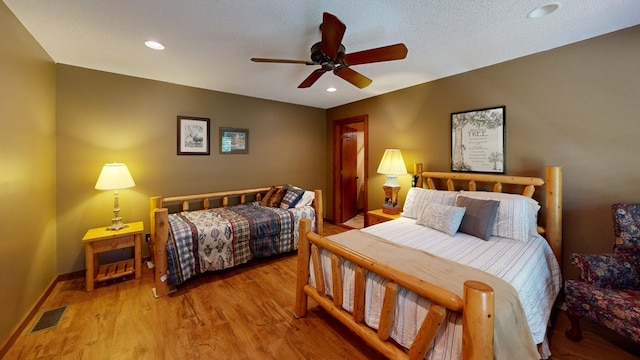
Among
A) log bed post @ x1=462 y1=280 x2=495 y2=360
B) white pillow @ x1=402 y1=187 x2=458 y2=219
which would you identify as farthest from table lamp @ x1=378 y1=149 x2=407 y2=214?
log bed post @ x1=462 y1=280 x2=495 y2=360

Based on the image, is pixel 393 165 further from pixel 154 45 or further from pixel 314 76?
pixel 154 45

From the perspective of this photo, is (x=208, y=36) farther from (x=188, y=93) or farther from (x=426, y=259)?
(x=426, y=259)

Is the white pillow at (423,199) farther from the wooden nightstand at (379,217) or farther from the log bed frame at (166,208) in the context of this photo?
the log bed frame at (166,208)

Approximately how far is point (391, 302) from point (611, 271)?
1.73 metres

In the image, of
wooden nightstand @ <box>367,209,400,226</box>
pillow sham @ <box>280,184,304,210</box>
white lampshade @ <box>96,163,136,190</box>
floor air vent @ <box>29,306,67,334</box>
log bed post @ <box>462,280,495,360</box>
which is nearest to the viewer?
log bed post @ <box>462,280,495,360</box>

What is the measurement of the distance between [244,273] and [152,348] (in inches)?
47.3

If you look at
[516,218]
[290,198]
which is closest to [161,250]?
[290,198]

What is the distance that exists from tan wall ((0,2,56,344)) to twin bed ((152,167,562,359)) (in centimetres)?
92

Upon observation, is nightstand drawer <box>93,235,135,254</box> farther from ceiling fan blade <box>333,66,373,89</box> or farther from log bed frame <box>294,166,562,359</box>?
ceiling fan blade <box>333,66,373,89</box>

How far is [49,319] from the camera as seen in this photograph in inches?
81.0

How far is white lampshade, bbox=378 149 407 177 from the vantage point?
132 inches

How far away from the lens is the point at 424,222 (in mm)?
2537

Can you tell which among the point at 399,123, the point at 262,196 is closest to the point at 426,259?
the point at 399,123

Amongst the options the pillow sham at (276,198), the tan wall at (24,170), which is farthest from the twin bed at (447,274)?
the pillow sham at (276,198)
